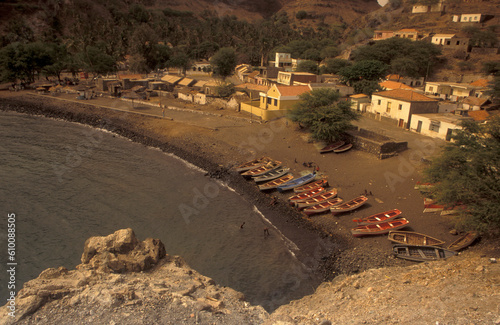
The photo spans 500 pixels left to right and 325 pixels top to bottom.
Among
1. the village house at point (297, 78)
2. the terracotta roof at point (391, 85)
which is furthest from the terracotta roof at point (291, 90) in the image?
the terracotta roof at point (391, 85)

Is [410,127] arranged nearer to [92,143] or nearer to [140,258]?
[140,258]

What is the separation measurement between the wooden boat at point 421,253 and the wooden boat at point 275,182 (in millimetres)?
10030

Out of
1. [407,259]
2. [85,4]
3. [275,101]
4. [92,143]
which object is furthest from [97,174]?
[85,4]

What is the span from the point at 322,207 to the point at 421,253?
644cm

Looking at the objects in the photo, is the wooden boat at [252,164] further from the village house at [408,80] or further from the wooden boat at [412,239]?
the village house at [408,80]

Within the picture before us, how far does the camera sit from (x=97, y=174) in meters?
29.7

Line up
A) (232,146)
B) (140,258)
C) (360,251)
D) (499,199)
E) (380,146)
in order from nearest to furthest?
(140,258)
(499,199)
(360,251)
(380,146)
(232,146)

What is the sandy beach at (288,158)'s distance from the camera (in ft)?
61.9

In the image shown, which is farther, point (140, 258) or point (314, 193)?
point (314, 193)

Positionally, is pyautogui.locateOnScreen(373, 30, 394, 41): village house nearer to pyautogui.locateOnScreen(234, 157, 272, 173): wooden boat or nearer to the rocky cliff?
pyautogui.locateOnScreen(234, 157, 272, 173): wooden boat

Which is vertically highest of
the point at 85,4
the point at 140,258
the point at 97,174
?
the point at 85,4

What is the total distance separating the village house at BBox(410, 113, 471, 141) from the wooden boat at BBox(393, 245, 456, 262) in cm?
1757

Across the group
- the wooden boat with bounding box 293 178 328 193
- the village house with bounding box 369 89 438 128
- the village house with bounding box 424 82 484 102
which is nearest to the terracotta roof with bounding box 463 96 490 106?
the village house with bounding box 424 82 484 102

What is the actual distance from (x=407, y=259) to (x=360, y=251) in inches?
87.9
